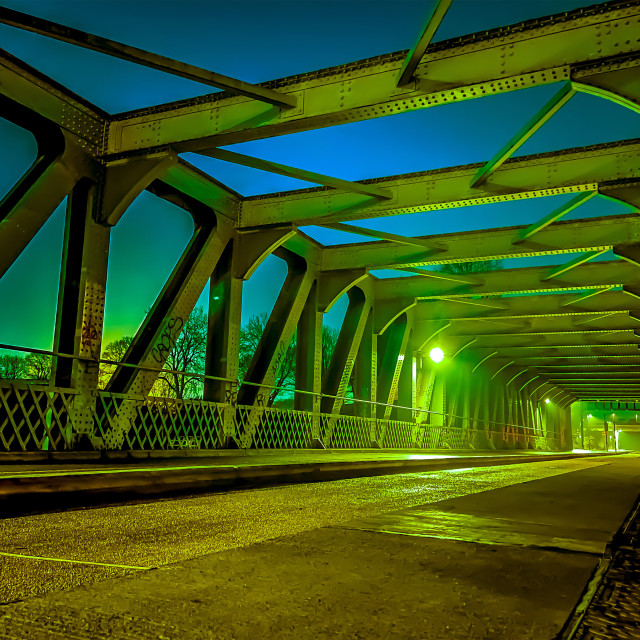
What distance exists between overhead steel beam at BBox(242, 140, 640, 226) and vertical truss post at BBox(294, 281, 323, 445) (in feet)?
12.6

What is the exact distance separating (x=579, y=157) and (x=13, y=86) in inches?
371

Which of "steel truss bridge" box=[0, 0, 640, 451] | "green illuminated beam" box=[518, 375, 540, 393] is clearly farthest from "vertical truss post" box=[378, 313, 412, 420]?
"green illuminated beam" box=[518, 375, 540, 393]

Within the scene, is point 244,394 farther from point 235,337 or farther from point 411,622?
point 411,622

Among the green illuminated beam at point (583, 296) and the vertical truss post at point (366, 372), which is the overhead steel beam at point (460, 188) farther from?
the green illuminated beam at point (583, 296)

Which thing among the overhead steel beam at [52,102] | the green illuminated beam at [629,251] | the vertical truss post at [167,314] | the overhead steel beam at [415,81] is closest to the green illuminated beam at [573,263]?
the green illuminated beam at [629,251]

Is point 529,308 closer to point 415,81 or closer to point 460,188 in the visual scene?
point 460,188

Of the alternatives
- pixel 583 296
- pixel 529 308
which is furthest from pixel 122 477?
pixel 529 308

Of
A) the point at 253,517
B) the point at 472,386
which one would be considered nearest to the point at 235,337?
the point at 253,517

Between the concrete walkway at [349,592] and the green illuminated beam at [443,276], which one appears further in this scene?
the green illuminated beam at [443,276]

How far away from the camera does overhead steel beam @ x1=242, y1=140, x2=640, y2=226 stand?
36.8 ft

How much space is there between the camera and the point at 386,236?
578 inches

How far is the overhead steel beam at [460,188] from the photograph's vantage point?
11.2 metres

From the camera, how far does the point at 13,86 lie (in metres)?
8.85

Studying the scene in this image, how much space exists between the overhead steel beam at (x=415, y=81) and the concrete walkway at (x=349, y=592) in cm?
669
